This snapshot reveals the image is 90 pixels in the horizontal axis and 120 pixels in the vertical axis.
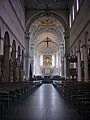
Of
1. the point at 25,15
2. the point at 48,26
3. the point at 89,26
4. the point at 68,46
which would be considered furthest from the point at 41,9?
the point at 89,26

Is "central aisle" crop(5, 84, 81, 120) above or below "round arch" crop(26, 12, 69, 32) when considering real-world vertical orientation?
→ below

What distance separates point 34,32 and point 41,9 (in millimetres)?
10496

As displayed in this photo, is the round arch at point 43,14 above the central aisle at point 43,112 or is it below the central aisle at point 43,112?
above

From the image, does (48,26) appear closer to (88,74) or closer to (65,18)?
(65,18)

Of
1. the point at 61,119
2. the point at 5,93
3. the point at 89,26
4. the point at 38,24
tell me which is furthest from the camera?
the point at 38,24

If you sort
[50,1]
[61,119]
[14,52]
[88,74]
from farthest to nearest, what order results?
1. [50,1]
2. [14,52]
3. [88,74]
4. [61,119]

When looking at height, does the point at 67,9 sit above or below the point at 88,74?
above

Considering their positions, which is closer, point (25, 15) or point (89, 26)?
point (89, 26)

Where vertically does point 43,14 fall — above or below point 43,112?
above

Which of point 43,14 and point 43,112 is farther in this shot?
point 43,14

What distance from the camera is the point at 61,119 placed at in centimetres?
604

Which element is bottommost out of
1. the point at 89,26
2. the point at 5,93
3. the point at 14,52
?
the point at 5,93

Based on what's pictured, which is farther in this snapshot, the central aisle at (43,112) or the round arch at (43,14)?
the round arch at (43,14)

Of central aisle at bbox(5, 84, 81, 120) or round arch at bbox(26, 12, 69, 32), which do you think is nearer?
central aisle at bbox(5, 84, 81, 120)
